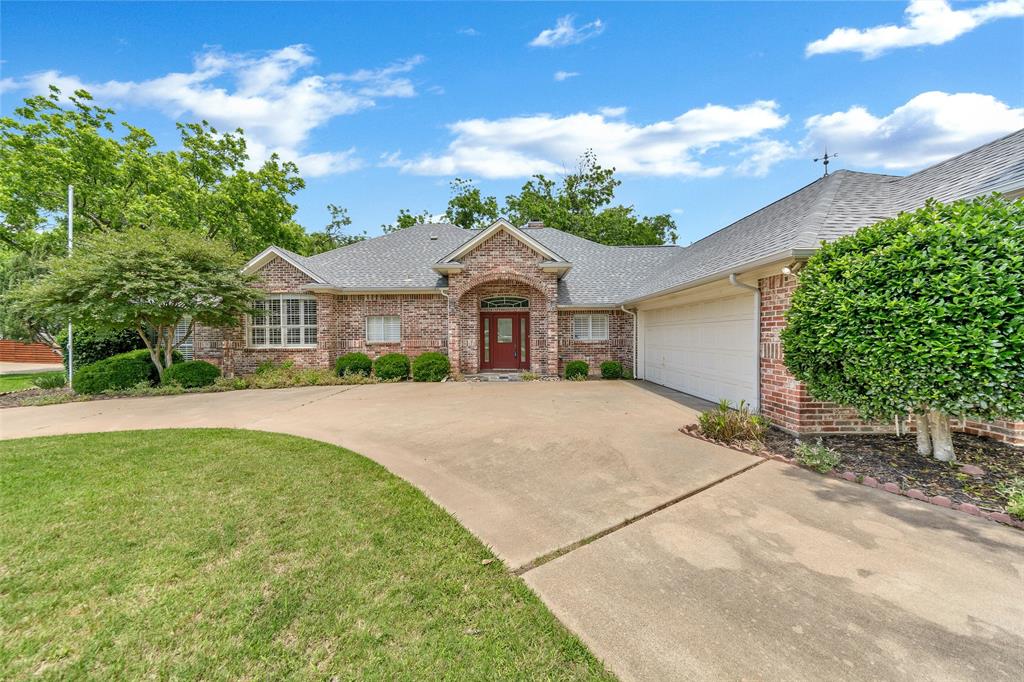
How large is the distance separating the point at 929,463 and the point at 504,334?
11536 millimetres

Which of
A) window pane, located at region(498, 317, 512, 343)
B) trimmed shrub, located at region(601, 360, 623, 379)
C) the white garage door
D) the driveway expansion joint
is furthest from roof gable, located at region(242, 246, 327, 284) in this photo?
the driveway expansion joint

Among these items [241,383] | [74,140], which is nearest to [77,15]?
[241,383]

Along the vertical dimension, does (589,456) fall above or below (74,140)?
below

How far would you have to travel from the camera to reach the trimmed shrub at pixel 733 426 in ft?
18.7

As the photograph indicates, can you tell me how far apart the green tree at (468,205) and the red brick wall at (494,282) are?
1754 cm

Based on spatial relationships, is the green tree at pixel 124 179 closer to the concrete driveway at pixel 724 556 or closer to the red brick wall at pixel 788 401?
the concrete driveway at pixel 724 556

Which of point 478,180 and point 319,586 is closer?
point 319,586

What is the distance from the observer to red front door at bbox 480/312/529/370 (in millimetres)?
14633

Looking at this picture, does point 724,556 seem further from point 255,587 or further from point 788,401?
point 788,401

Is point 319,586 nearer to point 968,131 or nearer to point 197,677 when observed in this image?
point 197,677

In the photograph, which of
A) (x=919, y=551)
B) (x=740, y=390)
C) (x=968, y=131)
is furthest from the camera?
(x=968, y=131)

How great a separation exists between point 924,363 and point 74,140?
91.0ft

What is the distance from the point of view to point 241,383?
1170 cm

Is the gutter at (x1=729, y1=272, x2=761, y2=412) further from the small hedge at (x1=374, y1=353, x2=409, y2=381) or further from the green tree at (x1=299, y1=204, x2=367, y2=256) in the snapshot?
the green tree at (x1=299, y1=204, x2=367, y2=256)
